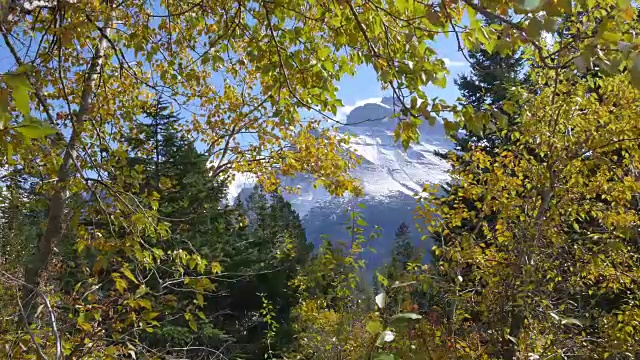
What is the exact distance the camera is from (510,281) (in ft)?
12.7

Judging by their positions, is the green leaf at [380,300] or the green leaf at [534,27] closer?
the green leaf at [534,27]

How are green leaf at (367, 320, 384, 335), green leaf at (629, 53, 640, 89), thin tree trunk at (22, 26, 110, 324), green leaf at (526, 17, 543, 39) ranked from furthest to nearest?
thin tree trunk at (22, 26, 110, 324), green leaf at (367, 320, 384, 335), green leaf at (526, 17, 543, 39), green leaf at (629, 53, 640, 89)

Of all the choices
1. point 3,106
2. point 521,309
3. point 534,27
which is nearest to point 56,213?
point 3,106

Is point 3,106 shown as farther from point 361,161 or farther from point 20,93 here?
point 361,161

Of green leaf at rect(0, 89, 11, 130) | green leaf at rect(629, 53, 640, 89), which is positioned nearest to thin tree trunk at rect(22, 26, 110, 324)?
green leaf at rect(0, 89, 11, 130)

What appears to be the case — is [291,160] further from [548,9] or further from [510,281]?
[548,9]

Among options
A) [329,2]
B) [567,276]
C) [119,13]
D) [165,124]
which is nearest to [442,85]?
[329,2]

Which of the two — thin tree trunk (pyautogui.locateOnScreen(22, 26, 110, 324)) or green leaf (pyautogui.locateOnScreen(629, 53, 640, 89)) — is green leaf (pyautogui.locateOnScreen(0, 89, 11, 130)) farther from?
thin tree trunk (pyautogui.locateOnScreen(22, 26, 110, 324))

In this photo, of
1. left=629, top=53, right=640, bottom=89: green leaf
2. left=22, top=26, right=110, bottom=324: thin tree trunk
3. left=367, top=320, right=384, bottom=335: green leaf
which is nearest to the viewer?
left=629, top=53, right=640, bottom=89: green leaf

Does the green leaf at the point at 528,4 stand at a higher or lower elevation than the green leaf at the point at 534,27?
lower

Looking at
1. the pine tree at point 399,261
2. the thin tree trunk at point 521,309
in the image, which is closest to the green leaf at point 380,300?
the pine tree at point 399,261

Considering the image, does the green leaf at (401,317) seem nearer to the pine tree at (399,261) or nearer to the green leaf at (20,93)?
the green leaf at (20,93)

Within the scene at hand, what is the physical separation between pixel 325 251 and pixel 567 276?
2.49 meters

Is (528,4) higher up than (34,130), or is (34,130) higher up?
(528,4)
